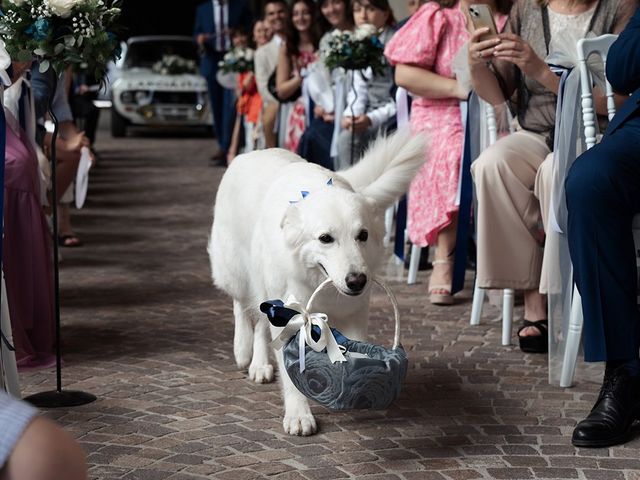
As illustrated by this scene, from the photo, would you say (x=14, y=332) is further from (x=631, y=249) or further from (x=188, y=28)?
(x=188, y=28)

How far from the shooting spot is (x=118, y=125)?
21156mm

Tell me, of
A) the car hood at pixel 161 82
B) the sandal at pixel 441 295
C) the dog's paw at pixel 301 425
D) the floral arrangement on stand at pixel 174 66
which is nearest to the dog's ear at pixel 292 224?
the dog's paw at pixel 301 425

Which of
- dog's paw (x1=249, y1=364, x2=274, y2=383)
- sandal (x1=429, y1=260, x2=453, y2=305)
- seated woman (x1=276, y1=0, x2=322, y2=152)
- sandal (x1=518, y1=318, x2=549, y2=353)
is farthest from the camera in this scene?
seated woman (x1=276, y1=0, x2=322, y2=152)

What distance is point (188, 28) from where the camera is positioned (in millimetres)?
38656

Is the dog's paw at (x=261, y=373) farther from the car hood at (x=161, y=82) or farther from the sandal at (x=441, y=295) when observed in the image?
the car hood at (x=161, y=82)

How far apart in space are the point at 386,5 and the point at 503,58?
3.86 m

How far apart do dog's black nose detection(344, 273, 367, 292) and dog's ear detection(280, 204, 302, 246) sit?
265 millimetres

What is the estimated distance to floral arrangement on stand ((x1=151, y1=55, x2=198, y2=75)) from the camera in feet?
66.3

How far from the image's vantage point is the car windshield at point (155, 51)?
69.5 feet

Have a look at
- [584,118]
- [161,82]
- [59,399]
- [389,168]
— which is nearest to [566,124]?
[584,118]

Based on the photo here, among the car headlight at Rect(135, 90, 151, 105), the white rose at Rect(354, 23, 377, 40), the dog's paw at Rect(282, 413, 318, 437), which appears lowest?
the car headlight at Rect(135, 90, 151, 105)

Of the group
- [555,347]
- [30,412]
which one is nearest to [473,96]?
[555,347]

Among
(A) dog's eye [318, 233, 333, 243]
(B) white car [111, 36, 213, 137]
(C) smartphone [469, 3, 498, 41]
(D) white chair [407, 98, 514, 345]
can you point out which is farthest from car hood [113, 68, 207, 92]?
(A) dog's eye [318, 233, 333, 243]

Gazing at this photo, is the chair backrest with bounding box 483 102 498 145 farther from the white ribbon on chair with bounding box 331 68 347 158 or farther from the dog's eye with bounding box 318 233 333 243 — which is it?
the white ribbon on chair with bounding box 331 68 347 158
